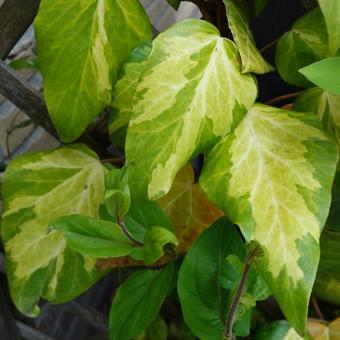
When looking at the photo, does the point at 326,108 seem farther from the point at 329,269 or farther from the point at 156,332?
the point at 156,332

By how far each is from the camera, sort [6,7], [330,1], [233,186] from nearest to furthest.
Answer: [330,1] → [233,186] → [6,7]

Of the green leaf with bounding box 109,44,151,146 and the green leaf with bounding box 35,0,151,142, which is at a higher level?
the green leaf with bounding box 35,0,151,142

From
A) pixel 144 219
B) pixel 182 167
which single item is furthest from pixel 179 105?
pixel 144 219

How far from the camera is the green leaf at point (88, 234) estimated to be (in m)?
0.54

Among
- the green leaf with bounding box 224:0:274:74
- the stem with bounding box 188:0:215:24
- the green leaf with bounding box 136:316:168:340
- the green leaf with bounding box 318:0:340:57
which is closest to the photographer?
the green leaf with bounding box 318:0:340:57

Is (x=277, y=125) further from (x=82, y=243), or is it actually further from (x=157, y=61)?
(x=82, y=243)

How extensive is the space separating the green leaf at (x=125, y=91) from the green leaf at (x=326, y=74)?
22 centimetres

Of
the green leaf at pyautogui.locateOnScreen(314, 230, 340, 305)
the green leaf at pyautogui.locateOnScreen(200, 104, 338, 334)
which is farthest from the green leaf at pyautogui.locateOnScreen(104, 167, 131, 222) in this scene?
the green leaf at pyautogui.locateOnScreen(314, 230, 340, 305)

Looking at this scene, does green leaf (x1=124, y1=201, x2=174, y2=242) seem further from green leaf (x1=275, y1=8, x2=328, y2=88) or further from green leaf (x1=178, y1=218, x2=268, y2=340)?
green leaf (x1=275, y1=8, x2=328, y2=88)

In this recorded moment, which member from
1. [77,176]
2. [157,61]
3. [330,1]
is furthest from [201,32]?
[77,176]

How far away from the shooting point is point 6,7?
677 millimetres

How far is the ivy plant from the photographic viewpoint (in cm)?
54

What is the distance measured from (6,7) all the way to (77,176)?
0.25 meters

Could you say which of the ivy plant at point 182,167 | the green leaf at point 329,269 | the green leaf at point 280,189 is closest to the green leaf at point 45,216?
the ivy plant at point 182,167
